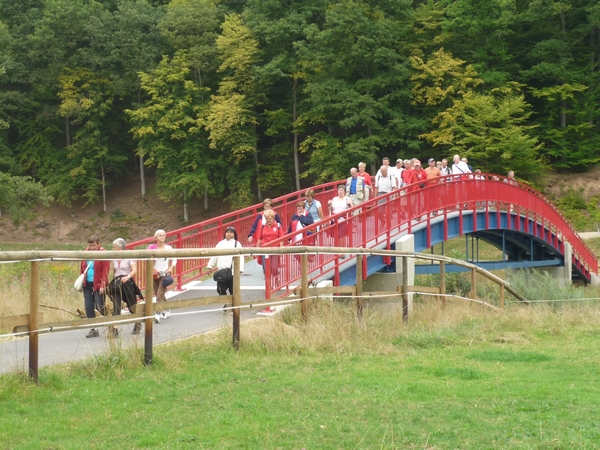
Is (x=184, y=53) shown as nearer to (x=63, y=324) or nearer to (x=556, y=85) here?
(x=556, y=85)

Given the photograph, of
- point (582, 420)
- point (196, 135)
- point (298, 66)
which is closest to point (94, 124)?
point (196, 135)

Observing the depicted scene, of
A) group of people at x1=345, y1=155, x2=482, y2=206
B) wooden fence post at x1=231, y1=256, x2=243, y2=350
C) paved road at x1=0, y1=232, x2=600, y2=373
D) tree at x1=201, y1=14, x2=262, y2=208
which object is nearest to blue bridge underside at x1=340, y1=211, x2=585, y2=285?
group of people at x1=345, y1=155, x2=482, y2=206

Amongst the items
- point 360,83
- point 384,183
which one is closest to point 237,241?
point 384,183

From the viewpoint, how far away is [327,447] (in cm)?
541

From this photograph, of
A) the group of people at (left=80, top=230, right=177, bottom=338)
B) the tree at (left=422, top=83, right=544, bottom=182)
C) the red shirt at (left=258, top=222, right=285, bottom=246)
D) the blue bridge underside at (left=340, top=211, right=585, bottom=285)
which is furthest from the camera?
the tree at (left=422, top=83, right=544, bottom=182)

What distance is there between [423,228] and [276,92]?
38689 mm

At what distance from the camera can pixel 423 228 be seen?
19.9 m

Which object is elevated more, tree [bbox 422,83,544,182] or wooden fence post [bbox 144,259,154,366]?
tree [bbox 422,83,544,182]

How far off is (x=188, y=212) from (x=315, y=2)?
56.7ft

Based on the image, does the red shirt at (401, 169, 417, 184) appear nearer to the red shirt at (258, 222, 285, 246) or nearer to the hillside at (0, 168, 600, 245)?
the red shirt at (258, 222, 285, 246)

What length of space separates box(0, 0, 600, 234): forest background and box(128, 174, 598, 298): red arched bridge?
41.6 feet

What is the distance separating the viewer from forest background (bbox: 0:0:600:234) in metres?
46.5

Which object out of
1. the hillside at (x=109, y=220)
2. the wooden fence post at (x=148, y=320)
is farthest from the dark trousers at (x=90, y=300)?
the hillside at (x=109, y=220)

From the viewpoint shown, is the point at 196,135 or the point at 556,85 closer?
the point at 556,85
